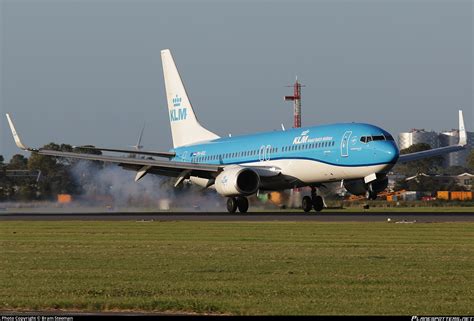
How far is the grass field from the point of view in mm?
18062

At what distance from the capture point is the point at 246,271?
23234 mm

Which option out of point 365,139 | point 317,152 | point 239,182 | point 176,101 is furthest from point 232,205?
point 176,101

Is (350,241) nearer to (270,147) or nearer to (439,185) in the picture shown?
(270,147)

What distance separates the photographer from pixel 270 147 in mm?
58812

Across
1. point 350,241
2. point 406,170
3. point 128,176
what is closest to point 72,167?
point 128,176

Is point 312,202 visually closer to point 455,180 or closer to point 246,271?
point 246,271

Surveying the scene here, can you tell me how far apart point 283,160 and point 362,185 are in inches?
181

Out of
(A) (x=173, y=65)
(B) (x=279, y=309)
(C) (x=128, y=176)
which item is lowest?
(B) (x=279, y=309)

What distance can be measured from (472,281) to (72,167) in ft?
165

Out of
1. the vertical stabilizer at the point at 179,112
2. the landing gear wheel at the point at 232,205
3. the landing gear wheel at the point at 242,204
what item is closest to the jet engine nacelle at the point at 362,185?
the landing gear wheel at the point at 242,204

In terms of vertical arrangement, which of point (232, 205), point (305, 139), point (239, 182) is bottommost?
point (232, 205)

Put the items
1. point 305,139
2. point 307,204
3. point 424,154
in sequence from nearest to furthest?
point 305,139
point 307,204
point 424,154

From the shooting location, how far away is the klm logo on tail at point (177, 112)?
70956mm

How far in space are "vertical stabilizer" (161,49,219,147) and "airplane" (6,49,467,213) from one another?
0.21 metres
